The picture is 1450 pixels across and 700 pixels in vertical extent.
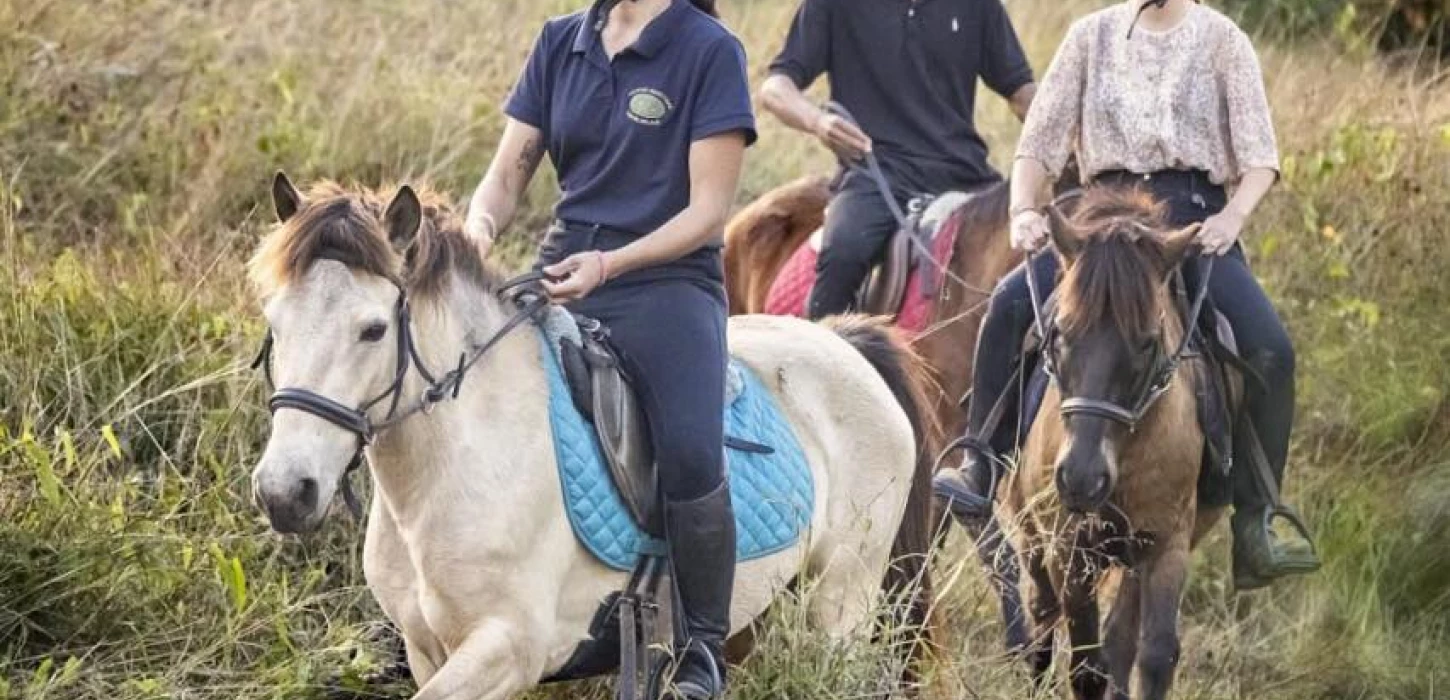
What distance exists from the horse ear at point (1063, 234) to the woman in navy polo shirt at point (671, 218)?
1488mm

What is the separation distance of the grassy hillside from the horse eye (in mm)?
1457

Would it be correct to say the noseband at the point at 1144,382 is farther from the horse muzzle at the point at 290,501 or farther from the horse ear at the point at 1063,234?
the horse muzzle at the point at 290,501

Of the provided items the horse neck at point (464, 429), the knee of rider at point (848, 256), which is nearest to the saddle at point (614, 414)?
the horse neck at point (464, 429)

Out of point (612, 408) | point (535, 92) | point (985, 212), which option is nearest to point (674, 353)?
point (612, 408)

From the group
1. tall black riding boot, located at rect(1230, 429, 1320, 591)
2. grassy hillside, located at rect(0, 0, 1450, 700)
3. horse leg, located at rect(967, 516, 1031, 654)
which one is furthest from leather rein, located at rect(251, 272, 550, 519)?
tall black riding boot, located at rect(1230, 429, 1320, 591)

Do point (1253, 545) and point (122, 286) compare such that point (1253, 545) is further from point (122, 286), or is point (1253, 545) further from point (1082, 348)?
point (122, 286)

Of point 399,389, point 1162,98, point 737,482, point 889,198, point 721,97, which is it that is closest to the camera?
point 399,389

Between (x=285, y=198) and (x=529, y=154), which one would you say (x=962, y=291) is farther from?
(x=285, y=198)

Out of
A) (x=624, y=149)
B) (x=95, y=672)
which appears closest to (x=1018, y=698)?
(x=624, y=149)

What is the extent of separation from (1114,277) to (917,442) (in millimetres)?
740

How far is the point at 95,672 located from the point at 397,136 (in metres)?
5.63

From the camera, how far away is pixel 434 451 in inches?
223

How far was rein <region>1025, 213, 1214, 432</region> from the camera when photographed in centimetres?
711

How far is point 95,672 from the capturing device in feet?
21.3
